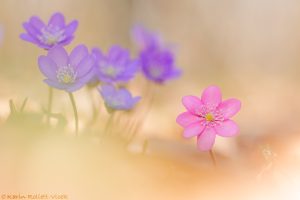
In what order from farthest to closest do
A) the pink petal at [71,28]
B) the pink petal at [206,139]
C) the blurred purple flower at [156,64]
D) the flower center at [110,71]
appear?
the blurred purple flower at [156,64] < the flower center at [110,71] < the pink petal at [71,28] < the pink petal at [206,139]

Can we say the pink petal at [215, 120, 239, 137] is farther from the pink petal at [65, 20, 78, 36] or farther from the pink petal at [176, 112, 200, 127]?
the pink petal at [65, 20, 78, 36]

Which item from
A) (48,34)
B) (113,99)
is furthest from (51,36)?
(113,99)

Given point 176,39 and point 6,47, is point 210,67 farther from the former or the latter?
point 6,47

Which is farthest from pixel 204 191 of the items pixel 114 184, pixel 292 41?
pixel 292 41

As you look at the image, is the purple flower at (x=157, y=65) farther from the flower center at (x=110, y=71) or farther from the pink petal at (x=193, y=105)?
the pink petal at (x=193, y=105)

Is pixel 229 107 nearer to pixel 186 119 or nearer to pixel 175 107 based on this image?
pixel 186 119

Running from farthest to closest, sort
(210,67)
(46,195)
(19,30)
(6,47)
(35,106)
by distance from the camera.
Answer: (210,67) → (19,30) → (6,47) → (35,106) → (46,195)

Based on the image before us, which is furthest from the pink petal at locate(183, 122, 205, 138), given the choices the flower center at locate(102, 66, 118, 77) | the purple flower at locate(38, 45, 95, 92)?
the flower center at locate(102, 66, 118, 77)

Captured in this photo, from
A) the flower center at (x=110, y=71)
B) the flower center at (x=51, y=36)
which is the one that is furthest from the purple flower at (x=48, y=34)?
the flower center at (x=110, y=71)
